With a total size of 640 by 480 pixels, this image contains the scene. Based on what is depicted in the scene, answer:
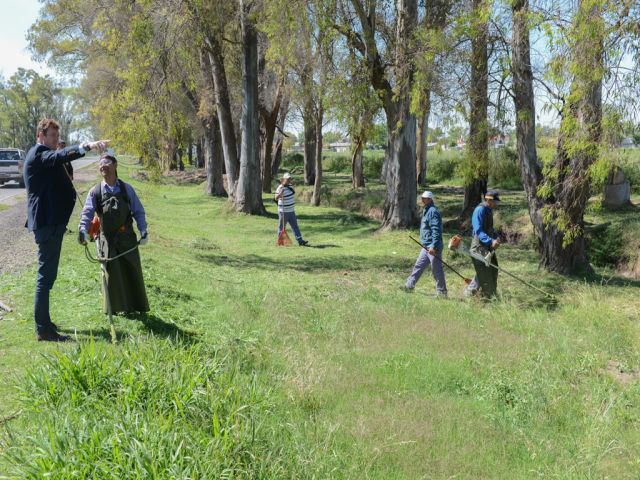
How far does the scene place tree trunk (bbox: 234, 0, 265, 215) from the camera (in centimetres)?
2056

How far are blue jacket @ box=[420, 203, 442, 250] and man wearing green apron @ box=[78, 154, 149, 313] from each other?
16.7ft

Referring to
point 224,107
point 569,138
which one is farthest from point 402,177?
point 224,107

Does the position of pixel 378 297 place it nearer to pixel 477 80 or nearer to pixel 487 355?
pixel 487 355

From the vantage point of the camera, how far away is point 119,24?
641 inches

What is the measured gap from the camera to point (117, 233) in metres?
6.60

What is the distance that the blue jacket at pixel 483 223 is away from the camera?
386 inches

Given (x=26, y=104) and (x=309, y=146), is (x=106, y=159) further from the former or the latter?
(x=26, y=104)

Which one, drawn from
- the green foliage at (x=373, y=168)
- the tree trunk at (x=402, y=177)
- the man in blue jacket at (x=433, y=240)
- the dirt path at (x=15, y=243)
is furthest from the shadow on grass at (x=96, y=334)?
the green foliage at (x=373, y=168)

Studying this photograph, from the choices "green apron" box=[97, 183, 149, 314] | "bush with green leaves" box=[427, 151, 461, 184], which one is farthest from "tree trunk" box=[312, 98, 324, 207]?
"green apron" box=[97, 183, 149, 314]

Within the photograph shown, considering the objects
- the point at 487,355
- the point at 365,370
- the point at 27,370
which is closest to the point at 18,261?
the point at 27,370

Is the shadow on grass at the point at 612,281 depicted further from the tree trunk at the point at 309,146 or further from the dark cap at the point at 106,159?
the tree trunk at the point at 309,146

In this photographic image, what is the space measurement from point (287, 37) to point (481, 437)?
1316cm

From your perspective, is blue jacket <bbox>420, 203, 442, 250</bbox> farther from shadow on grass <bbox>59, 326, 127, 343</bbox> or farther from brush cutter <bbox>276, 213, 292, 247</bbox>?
brush cutter <bbox>276, 213, 292, 247</bbox>

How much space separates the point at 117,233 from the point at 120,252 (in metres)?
0.21
